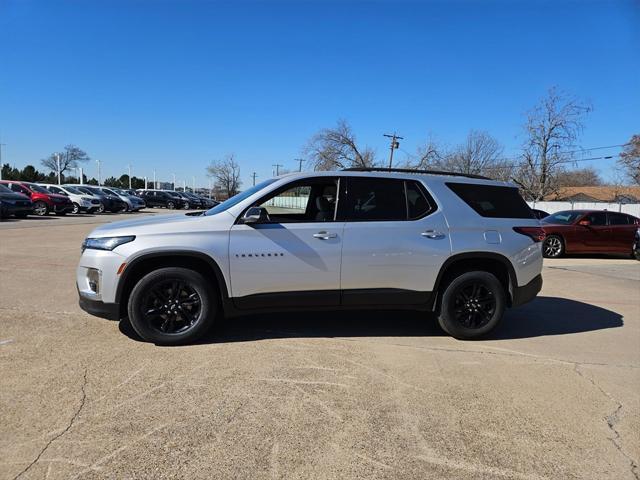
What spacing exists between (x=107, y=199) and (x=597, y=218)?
95.6ft

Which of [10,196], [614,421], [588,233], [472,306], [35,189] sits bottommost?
[614,421]

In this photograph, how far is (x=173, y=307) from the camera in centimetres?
482

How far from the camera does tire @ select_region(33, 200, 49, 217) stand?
83.1ft

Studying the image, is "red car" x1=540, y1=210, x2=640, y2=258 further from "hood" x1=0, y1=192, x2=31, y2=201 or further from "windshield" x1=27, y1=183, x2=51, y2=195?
"windshield" x1=27, y1=183, x2=51, y2=195

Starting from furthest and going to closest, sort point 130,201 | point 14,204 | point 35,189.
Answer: point 130,201 → point 35,189 → point 14,204

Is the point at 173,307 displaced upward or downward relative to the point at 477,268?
downward

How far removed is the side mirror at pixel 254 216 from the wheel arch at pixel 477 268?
1.98m

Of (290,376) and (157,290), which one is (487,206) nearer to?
(290,376)

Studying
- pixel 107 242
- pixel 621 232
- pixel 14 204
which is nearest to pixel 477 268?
pixel 107 242

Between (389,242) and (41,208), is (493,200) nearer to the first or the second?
(389,242)

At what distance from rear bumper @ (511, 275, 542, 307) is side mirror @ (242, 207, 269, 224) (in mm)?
2943

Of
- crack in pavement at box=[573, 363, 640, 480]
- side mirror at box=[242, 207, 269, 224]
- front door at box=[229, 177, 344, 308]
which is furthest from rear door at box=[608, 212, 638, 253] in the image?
side mirror at box=[242, 207, 269, 224]

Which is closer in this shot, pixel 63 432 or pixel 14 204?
pixel 63 432

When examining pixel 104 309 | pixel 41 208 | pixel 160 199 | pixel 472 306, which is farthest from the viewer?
pixel 160 199
